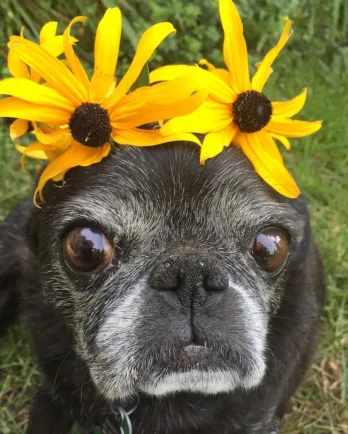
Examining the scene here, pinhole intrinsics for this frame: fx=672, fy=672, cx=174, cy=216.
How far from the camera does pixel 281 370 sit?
9.65 ft

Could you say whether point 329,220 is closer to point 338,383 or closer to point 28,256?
point 338,383

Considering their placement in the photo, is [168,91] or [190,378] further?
[190,378]

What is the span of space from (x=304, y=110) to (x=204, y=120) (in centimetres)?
301

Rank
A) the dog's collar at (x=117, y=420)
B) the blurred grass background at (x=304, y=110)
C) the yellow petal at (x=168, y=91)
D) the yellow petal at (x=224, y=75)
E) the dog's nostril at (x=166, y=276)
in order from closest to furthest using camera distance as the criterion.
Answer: the yellow petal at (x=168, y=91) < the dog's nostril at (x=166, y=276) < the yellow petal at (x=224, y=75) < the dog's collar at (x=117, y=420) < the blurred grass background at (x=304, y=110)

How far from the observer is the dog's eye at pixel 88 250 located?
244cm

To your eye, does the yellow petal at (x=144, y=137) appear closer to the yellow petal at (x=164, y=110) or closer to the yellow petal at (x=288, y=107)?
the yellow petal at (x=164, y=110)

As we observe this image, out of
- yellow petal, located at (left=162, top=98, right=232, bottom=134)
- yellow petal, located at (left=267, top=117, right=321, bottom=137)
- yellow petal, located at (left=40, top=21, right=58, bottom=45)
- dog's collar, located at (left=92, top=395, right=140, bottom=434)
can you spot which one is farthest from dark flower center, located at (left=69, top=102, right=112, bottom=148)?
dog's collar, located at (left=92, top=395, right=140, bottom=434)

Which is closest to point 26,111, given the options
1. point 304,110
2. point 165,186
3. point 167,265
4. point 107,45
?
point 107,45

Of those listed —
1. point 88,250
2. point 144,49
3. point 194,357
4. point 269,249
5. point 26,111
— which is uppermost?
point 144,49

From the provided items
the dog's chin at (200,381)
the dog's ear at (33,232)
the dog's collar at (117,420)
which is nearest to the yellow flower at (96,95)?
the dog's ear at (33,232)

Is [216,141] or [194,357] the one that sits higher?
[216,141]

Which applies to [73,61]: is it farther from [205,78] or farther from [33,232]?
[33,232]

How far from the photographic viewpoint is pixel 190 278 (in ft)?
7.50

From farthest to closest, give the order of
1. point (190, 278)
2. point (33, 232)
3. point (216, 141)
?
point (33, 232) → point (216, 141) → point (190, 278)
